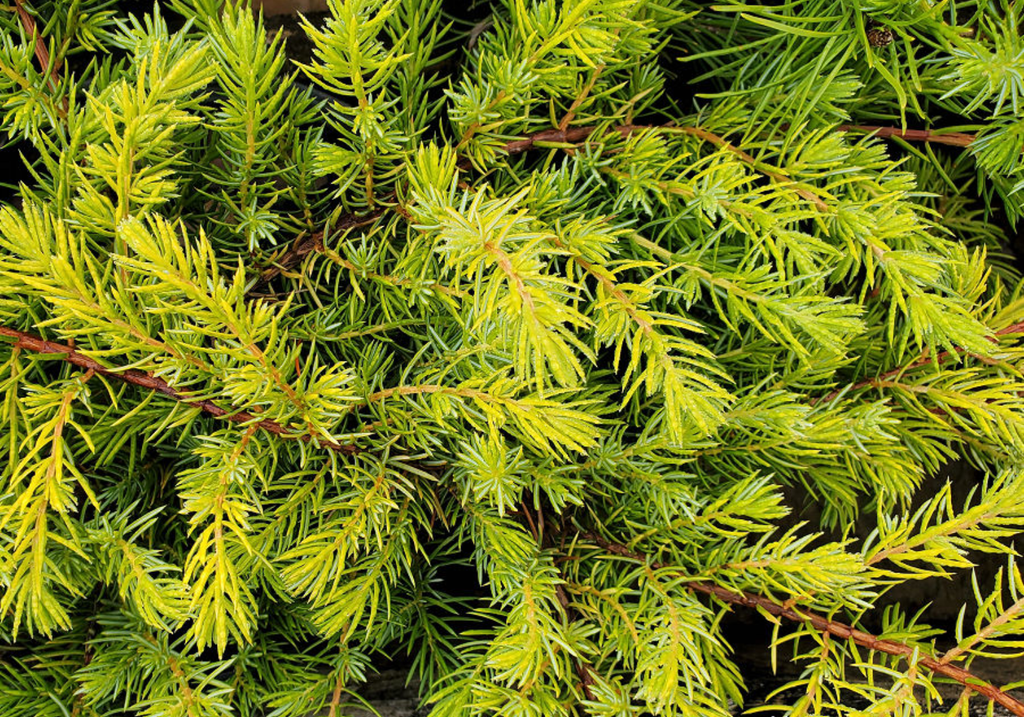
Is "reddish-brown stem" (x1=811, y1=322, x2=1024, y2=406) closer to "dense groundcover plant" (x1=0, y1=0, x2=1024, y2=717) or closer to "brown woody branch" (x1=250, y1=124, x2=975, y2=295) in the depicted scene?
"dense groundcover plant" (x1=0, y1=0, x2=1024, y2=717)

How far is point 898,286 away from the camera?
677 millimetres

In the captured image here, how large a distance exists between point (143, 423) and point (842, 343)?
2.21 ft

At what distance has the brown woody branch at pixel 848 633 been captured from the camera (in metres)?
0.67

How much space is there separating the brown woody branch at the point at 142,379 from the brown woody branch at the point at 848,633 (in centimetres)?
35

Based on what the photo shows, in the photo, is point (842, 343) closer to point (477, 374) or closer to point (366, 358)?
point (477, 374)

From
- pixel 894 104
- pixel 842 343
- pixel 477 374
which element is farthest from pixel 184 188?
pixel 894 104

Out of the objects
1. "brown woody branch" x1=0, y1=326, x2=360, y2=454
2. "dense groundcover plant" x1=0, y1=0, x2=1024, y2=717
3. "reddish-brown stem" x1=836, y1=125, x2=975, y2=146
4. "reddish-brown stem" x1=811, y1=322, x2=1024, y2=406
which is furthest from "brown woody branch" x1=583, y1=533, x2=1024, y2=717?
"reddish-brown stem" x1=836, y1=125, x2=975, y2=146

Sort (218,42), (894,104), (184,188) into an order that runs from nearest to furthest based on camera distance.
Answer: (218,42) < (184,188) < (894,104)

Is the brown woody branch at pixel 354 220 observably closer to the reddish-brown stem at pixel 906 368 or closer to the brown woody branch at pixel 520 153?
the brown woody branch at pixel 520 153

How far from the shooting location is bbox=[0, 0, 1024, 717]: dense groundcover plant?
59cm

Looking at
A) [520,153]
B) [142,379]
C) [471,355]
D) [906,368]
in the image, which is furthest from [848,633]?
[142,379]

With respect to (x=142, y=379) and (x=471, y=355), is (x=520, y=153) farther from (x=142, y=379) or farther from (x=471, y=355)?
(x=142, y=379)

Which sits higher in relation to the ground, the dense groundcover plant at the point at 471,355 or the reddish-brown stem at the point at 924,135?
the reddish-brown stem at the point at 924,135

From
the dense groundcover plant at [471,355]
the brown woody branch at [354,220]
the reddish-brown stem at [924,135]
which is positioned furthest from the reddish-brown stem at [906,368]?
the brown woody branch at [354,220]
